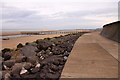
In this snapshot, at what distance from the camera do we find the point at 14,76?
6699 millimetres

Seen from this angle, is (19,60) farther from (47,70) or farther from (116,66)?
(116,66)

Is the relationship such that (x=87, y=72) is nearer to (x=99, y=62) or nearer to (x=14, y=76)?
(x=99, y=62)

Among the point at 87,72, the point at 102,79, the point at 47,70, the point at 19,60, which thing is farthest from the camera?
the point at 19,60

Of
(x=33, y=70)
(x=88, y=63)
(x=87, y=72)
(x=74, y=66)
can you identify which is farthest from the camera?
(x=33, y=70)

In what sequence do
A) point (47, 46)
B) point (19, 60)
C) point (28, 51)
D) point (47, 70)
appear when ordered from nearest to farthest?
1. point (47, 70)
2. point (19, 60)
3. point (28, 51)
4. point (47, 46)

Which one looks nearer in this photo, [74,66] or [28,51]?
[74,66]

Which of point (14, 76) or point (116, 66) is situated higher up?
point (116, 66)

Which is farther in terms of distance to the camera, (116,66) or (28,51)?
(28,51)

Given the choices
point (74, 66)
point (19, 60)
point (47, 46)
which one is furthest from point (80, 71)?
point (47, 46)

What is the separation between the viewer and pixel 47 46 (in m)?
12.0

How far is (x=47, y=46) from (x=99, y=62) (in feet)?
19.8

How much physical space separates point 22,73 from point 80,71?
238 cm

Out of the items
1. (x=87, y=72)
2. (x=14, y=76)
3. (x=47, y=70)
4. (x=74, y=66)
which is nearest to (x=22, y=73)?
(x=14, y=76)

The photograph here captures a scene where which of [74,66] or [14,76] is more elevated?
[74,66]
